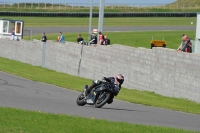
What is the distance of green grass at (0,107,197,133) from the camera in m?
12.1

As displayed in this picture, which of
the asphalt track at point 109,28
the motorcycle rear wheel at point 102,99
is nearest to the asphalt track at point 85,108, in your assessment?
the motorcycle rear wheel at point 102,99

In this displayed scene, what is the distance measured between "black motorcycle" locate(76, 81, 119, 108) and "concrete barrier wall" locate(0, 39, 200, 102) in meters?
5.74

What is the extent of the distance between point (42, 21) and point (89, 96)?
208 ft

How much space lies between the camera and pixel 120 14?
9156cm

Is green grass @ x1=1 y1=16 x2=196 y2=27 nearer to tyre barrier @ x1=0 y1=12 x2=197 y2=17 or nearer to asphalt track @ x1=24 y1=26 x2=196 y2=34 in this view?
tyre barrier @ x1=0 y1=12 x2=197 y2=17

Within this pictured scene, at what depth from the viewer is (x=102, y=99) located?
18.9 metres

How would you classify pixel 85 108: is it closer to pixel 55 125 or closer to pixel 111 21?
pixel 55 125

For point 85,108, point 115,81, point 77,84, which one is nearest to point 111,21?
point 77,84

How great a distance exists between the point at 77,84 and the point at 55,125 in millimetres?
16130

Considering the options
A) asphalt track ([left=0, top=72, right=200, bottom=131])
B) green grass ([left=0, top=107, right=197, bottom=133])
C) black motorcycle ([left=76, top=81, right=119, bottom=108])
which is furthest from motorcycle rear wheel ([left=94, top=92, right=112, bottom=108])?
green grass ([left=0, top=107, right=197, bottom=133])

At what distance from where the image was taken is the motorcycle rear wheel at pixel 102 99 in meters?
18.6

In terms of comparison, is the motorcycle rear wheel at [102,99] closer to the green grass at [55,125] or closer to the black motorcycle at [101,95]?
the black motorcycle at [101,95]

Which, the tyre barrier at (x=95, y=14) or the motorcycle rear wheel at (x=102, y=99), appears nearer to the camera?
the motorcycle rear wheel at (x=102, y=99)

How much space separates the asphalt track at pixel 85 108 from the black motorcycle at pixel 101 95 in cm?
21
